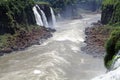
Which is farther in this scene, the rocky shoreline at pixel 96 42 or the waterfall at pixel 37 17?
the waterfall at pixel 37 17

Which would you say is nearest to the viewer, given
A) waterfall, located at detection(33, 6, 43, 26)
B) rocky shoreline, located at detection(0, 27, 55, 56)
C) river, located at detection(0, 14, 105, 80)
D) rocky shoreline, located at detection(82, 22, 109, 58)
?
river, located at detection(0, 14, 105, 80)

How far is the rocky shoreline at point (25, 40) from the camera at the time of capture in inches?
1806

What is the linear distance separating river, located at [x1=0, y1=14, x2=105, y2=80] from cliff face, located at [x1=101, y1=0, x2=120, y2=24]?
41.8 feet

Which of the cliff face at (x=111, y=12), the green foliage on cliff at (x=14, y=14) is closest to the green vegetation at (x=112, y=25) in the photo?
the cliff face at (x=111, y=12)

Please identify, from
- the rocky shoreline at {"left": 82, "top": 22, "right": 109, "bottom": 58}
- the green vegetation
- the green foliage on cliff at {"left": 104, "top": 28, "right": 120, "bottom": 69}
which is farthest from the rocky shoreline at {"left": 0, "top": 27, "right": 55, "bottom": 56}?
the green foliage on cliff at {"left": 104, "top": 28, "right": 120, "bottom": 69}

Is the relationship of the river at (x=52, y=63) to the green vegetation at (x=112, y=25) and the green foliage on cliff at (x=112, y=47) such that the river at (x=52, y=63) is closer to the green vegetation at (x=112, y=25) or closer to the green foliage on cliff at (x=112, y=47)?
the green foliage on cliff at (x=112, y=47)

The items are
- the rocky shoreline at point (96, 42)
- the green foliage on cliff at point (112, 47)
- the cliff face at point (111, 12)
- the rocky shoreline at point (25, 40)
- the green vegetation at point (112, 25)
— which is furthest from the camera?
the cliff face at point (111, 12)

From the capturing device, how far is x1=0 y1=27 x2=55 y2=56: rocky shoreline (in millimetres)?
45878

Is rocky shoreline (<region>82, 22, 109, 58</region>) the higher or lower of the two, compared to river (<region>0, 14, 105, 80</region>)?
lower

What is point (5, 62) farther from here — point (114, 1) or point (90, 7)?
point (90, 7)

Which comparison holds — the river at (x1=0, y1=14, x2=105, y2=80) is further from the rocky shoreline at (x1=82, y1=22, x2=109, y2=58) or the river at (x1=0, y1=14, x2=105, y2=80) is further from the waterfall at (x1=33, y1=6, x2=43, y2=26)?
the waterfall at (x1=33, y1=6, x2=43, y2=26)

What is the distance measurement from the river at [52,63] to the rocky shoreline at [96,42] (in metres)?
1.24

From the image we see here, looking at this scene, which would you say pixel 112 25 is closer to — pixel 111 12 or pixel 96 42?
pixel 111 12

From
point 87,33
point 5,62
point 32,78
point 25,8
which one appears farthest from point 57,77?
point 25,8
